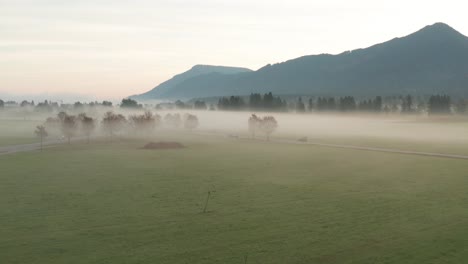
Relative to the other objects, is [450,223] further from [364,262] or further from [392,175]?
[392,175]

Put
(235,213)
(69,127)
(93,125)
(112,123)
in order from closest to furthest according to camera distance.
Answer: (235,213), (69,127), (93,125), (112,123)

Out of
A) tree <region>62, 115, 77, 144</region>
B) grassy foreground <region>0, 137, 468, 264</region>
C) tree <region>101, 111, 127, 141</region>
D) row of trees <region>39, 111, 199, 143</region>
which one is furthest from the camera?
tree <region>101, 111, 127, 141</region>

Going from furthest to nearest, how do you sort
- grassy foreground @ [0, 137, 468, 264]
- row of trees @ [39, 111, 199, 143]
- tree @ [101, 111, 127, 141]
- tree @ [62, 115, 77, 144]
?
tree @ [101, 111, 127, 141] → row of trees @ [39, 111, 199, 143] → tree @ [62, 115, 77, 144] → grassy foreground @ [0, 137, 468, 264]

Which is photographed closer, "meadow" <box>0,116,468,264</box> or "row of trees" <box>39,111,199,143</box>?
"meadow" <box>0,116,468,264</box>

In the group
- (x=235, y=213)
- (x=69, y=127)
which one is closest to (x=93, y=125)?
(x=69, y=127)

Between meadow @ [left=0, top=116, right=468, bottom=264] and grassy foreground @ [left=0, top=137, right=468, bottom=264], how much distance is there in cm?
11

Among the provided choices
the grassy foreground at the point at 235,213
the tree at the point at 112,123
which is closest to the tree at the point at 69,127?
the tree at the point at 112,123

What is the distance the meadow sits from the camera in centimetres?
3609

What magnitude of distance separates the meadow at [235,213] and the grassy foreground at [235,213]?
11cm

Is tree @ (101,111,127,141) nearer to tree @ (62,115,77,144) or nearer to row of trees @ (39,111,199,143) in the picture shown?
row of trees @ (39,111,199,143)

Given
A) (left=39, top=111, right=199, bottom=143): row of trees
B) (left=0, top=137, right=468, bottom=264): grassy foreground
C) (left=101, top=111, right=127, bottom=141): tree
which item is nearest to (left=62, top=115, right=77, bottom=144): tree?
(left=39, top=111, right=199, bottom=143): row of trees

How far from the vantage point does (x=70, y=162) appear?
301 feet

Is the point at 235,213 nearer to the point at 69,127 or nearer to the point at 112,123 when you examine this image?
the point at 69,127

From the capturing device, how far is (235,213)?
1897 inches
